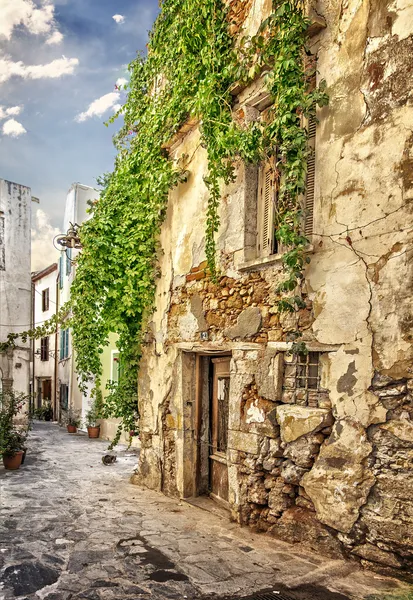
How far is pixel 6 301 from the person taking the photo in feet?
43.6

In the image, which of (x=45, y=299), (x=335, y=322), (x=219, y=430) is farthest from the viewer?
(x=45, y=299)

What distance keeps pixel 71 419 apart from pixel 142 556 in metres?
13.1

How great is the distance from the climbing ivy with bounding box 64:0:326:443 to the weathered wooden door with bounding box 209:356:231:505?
1311mm

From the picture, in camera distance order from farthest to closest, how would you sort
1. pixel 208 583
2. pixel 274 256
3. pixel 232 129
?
pixel 232 129
pixel 274 256
pixel 208 583

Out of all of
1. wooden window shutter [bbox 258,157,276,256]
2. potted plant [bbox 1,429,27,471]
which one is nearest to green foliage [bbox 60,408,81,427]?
potted plant [bbox 1,429,27,471]

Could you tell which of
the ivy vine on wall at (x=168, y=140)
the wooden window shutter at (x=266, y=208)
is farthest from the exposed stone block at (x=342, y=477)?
the wooden window shutter at (x=266, y=208)

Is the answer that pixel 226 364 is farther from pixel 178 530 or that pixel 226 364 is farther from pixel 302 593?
pixel 302 593

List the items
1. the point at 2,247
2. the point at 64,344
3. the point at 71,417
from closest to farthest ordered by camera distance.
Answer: the point at 2,247 → the point at 71,417 → the point at 64,344

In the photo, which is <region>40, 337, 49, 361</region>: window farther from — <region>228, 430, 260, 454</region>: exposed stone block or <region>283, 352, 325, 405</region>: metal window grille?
<region>283, 352, 325, 405</region>: metal window grille

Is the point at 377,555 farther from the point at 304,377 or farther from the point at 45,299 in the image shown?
the point at 45,299

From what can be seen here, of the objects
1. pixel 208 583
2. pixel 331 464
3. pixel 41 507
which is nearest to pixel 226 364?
pixel 331 464

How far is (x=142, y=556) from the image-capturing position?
417 centimetres

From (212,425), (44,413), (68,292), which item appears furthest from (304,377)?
(44,413)

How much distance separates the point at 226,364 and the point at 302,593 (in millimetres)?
2823
